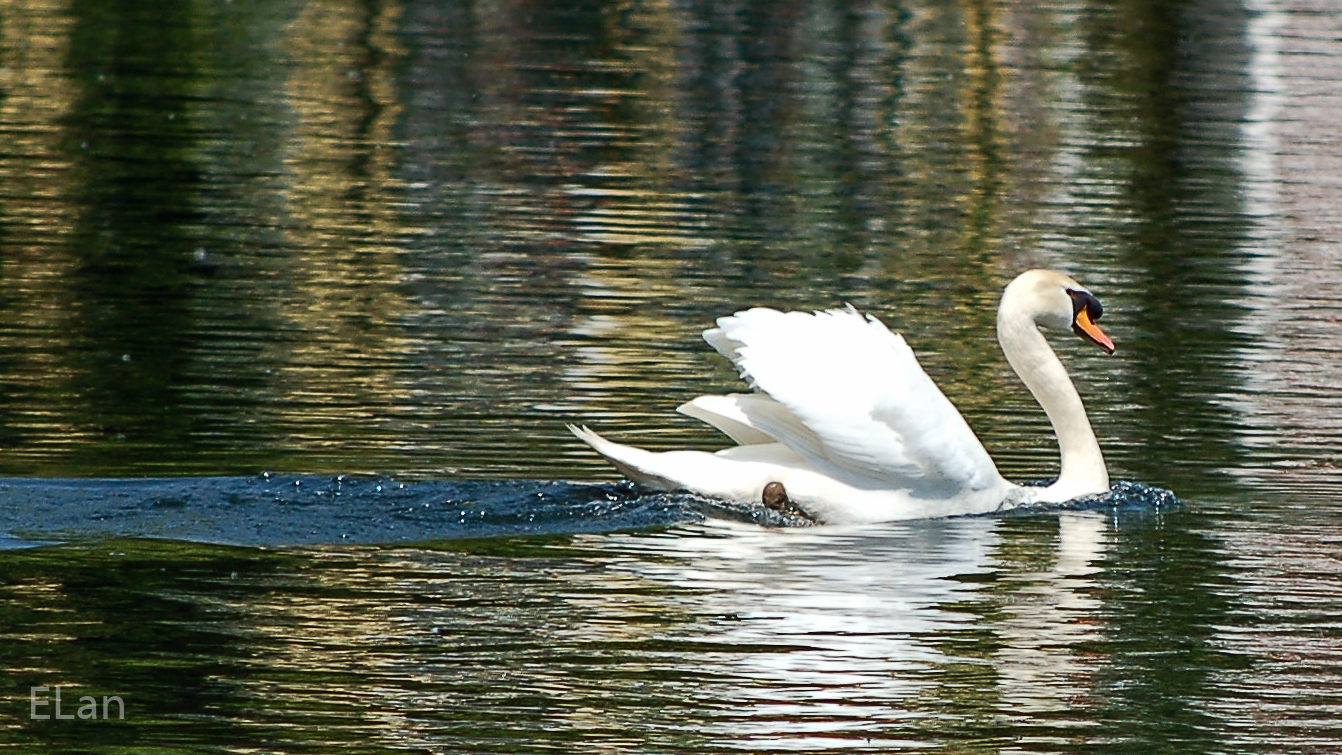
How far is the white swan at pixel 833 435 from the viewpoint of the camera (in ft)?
30.7

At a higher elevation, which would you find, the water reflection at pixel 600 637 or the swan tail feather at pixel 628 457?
the swan tail feather at pixel 628 457

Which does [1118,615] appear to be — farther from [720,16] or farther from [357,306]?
[720,16]

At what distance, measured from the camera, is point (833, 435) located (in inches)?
368

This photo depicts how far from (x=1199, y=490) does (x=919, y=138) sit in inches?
536

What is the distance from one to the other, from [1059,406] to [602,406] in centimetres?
227

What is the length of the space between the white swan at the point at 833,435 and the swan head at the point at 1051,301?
0.91m

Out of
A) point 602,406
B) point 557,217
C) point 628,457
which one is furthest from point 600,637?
point 557,217

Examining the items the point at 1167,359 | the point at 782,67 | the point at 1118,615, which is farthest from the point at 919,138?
the point at 1118,615

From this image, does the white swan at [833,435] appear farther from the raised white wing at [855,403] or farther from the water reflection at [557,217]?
the water reflection at [557,217]

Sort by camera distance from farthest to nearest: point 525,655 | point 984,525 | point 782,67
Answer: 1. point 782,67
2. point 984,525
3. point 525,655

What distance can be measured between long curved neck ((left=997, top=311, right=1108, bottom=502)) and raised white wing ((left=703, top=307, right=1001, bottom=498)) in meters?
0.64

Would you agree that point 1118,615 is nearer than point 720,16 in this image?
Yes

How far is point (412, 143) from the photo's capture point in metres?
22.5

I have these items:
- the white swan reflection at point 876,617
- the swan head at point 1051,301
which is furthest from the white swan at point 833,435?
the swan head at point 1051,301
